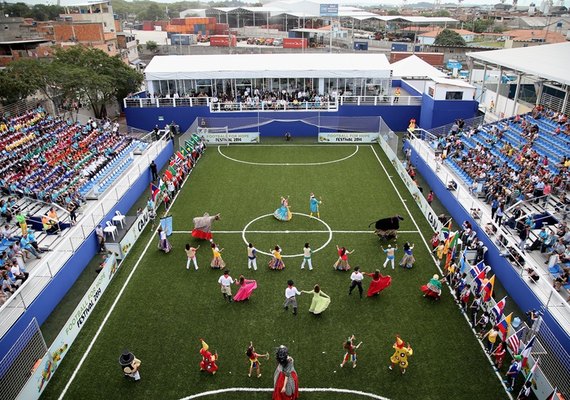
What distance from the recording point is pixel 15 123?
26.0 meters

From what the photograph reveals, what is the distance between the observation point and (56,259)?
52.3ft

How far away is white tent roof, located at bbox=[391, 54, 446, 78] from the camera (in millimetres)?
39125

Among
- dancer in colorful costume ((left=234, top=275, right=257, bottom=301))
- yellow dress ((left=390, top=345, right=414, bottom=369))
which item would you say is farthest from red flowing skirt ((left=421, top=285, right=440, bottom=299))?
dancer in colorful costume ((left=234, top=275, right=257, bottom=301))

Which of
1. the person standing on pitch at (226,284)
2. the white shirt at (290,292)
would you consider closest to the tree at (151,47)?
the person standing on pitch at (226,284)

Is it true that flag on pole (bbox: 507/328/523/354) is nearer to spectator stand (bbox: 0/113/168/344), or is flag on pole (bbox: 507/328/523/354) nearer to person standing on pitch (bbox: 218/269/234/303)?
person standing on pitch (bbox: 218/269/234/303)

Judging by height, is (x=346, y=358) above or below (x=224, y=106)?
below

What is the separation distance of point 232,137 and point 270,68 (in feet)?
23.7

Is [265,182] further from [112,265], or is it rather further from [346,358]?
[346,358]

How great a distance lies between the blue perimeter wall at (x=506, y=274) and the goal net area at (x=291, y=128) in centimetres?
1097

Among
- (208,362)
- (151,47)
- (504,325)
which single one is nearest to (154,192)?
(208,362)

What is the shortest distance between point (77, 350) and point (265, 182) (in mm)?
14355

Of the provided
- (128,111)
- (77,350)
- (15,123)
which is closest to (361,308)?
(77,350)

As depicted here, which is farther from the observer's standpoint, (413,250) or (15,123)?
(15,123)

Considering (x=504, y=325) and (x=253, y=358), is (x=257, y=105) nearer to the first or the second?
(x=253, y=358)
